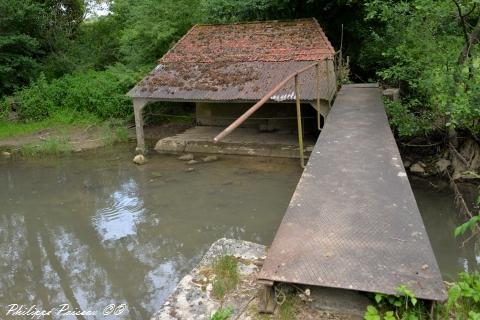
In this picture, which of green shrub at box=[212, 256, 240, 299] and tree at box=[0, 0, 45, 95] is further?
tree at box=[0, 0, 45, 95]

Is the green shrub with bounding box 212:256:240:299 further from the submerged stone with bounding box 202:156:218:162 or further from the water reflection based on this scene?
the submerged stone with bounding box 202:156:218:162

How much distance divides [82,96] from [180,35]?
4.09 m

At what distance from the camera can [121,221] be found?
25.4ft

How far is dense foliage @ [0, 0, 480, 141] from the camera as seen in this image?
7.82 m

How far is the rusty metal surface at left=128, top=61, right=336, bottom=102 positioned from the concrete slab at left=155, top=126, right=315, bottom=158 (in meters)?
1.38

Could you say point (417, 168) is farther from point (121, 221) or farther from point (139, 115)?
point (139, 115)

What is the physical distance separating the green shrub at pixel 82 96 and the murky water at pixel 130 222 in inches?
158

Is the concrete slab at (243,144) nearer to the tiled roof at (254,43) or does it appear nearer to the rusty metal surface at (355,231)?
the tiled roof at (254,43)

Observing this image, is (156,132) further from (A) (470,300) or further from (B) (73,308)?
(A) (470,300)

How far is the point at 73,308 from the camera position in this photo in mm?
5262

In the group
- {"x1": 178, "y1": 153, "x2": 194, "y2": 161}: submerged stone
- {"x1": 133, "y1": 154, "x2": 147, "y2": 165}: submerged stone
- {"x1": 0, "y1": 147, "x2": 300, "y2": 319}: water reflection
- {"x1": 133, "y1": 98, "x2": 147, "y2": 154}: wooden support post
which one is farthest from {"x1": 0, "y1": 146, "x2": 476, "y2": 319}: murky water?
{"x1": 133, "y1": 98, "x2": 147, "y2": 154}: wooden support post

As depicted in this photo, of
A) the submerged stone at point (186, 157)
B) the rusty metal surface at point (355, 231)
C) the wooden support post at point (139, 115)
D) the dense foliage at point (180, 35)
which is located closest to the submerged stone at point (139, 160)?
the wooden support post at point (139, 115)

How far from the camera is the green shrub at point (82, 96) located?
48.7 ft

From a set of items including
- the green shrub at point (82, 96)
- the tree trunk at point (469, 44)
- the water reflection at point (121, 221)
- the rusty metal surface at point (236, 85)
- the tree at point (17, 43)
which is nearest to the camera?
the water reflection at point (121, 221)
